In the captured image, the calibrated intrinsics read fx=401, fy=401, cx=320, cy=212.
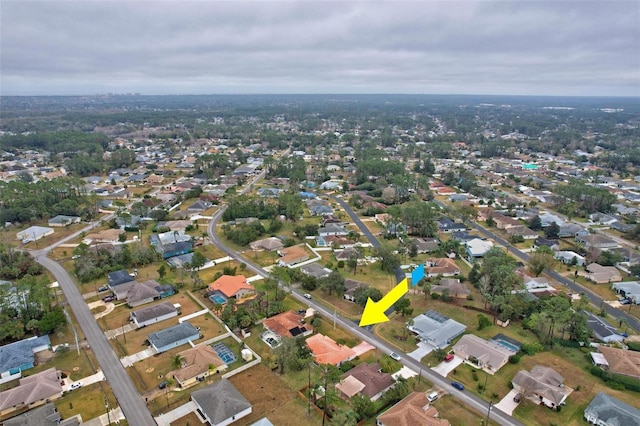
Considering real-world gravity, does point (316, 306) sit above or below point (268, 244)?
below

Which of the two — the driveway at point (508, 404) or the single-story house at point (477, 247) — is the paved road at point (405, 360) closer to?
the driveway at point (508, 404)

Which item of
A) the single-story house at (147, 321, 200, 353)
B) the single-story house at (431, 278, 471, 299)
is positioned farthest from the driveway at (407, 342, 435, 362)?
the single-story house at (147, 321, 200, 353)

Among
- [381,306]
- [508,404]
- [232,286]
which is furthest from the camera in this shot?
[232,286]

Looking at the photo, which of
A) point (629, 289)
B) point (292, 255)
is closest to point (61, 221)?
point (292, 255)

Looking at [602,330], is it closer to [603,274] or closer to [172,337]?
[603,274]

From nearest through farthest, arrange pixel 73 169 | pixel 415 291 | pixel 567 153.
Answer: pixel 415 291
pixel 73 169
pixel 567 153

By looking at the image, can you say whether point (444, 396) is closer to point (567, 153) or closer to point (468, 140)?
point (567, 153)

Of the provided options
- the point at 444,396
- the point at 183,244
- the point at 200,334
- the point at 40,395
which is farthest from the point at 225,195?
the point at 444,396
